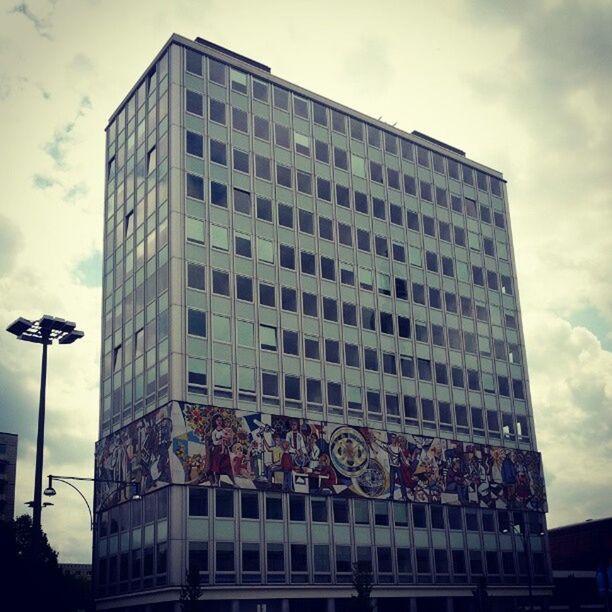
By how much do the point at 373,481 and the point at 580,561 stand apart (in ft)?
132

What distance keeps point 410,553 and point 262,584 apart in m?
13.9

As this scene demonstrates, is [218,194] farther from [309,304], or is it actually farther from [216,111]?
[309,304]

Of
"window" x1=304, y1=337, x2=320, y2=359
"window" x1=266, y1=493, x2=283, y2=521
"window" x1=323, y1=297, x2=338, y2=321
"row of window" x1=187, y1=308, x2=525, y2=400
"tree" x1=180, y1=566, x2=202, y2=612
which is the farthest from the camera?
"window" x1=323, y1=297, x2=338, y2=321

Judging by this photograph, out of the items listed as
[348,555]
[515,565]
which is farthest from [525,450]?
[348,555]

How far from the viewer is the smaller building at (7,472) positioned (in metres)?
139

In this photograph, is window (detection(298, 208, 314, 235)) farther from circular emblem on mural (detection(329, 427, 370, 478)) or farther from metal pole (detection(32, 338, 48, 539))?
metal pole (detection(32, 338, 48, 539))

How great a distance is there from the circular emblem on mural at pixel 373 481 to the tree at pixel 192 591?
663 inches

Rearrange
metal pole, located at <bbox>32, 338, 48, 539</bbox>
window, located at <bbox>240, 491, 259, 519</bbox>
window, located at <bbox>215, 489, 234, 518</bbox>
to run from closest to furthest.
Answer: metal pole, located at <bbox>32, 338, 48, 539</bbox> → window, located at <bbox>215, 489, 234, 518</bbox> → window, located at <bbox>240, 491, 259, 519</bbox>

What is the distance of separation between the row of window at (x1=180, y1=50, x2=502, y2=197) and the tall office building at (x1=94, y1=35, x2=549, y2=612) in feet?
0.65

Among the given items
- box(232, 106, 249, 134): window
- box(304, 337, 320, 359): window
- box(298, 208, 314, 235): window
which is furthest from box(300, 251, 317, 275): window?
box(232, 106, 249, 134): window

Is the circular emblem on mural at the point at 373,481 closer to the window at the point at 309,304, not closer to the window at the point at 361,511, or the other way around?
the window at the point at 361,511

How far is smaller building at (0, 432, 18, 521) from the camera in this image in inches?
5463

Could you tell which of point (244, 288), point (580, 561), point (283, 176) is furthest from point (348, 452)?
point (580, 561)

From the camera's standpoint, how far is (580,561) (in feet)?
307
